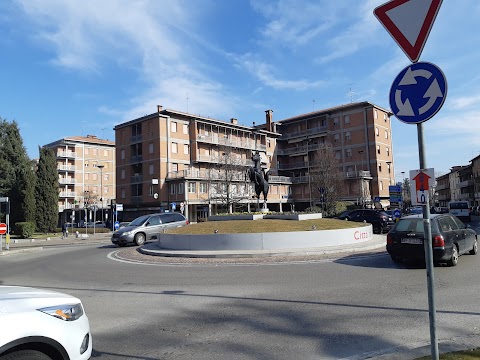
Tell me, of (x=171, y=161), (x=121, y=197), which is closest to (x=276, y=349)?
(x=171, y=161)

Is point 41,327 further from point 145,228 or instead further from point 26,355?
point 145,228

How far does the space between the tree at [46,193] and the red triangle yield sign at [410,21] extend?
48284 millimetres

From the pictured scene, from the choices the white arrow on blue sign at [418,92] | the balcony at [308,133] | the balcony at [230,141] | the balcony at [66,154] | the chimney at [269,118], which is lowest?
the white arrow on blue sign at [418,92]

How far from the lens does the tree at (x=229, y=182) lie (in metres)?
50.1

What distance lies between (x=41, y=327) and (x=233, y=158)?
167 ft

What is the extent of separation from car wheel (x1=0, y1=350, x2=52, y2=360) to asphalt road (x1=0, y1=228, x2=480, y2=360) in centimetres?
183

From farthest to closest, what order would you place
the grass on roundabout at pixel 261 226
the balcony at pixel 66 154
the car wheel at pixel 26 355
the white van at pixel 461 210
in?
the balcony at pixel 66 154 < the white van at pixel 461 210 < the grass on roundabout at pixel 261 226 < the car wheel at pixel 26 355

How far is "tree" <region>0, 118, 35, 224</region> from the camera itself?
44.4 meters

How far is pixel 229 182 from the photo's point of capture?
49875mm

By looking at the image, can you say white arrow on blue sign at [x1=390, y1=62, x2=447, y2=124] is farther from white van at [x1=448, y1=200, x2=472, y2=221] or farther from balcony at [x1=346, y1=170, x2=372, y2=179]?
balcony at [x1=346, y1=170, x2=372, y2=179]

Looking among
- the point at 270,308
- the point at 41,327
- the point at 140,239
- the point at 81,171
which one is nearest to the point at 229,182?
the point at 140,239

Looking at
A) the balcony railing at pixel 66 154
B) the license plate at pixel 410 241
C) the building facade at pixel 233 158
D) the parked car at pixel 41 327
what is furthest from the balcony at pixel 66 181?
the parked car at pixel 41 327

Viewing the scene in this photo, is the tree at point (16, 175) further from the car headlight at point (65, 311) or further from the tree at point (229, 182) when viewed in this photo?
the car headlight at point (65, 311)

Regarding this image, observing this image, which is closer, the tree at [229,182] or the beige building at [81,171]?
the tree at [229,182]
